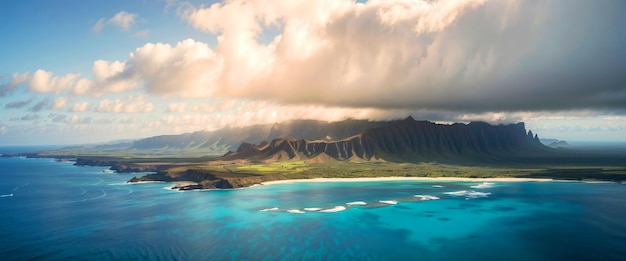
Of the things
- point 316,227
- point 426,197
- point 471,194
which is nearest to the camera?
point 316,227

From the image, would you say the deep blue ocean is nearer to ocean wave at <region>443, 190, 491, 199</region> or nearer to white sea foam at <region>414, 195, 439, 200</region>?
white sea foam at <region>414, 195, 439, 200</region>

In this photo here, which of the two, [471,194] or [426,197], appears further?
[471,194]

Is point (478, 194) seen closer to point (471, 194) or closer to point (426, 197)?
point (471, 194)

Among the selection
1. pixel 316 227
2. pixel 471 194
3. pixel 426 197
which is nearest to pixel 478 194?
pixel 471 194

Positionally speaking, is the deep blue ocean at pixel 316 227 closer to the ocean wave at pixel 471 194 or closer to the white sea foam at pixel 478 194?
the white sea foam at pixel 478 194

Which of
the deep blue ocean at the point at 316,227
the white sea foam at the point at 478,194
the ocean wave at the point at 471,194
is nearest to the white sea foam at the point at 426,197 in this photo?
the deep blue ocean at the point at 316,227

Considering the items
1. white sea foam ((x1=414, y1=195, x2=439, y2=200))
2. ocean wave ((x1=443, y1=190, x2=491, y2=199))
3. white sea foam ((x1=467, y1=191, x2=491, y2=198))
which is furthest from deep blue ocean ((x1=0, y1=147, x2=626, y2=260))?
ocean wave ((x1=443, y1=190, x2=491, y2=199))

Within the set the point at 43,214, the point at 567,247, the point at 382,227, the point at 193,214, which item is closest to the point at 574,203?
the point at 567,247

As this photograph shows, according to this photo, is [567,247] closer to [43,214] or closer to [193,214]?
[193,214]
